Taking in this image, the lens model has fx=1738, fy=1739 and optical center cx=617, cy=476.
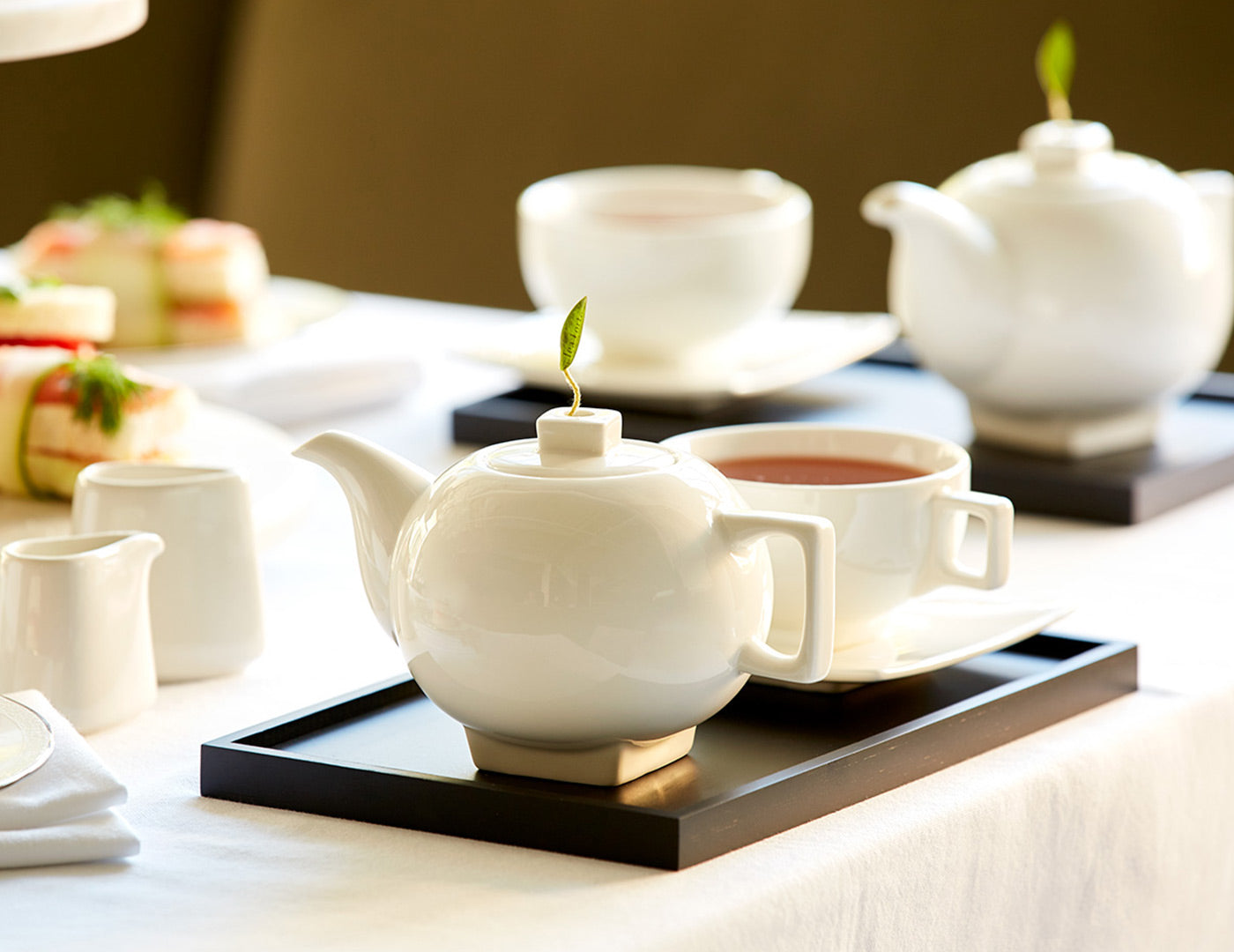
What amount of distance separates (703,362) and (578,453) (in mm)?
730

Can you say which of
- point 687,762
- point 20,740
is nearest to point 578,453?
point 687,762

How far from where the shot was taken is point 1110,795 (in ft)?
2.33

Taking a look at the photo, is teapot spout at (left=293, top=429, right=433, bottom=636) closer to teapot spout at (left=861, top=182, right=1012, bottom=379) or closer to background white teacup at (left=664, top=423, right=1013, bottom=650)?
background white teacup at (left=664, top=423, right=1013, bottom=650)

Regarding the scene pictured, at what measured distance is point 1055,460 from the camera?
45.2 inches

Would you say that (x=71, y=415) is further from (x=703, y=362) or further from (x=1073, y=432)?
(x=1073, y=432)

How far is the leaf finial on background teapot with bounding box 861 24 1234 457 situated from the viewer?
43.7 inches

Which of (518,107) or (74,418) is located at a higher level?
(518,107)

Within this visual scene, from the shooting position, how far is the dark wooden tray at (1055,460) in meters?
1.08

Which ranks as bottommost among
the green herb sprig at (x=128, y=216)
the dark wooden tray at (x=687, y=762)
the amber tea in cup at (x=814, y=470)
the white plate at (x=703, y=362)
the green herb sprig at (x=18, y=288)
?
the dark wooden tray at (x=687, y=762)

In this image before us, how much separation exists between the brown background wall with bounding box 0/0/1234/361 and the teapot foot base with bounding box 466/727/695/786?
6.50 ft

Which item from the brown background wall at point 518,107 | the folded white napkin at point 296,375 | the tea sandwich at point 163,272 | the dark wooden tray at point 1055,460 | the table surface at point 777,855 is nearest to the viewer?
the table surface at point 777,855

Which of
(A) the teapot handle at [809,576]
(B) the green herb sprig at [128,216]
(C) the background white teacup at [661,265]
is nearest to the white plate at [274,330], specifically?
(B) the green herb sprig at [128,216]

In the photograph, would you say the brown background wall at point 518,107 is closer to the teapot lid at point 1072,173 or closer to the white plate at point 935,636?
the teapot lid at point 1072,173

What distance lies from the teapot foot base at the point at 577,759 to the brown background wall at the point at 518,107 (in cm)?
198
